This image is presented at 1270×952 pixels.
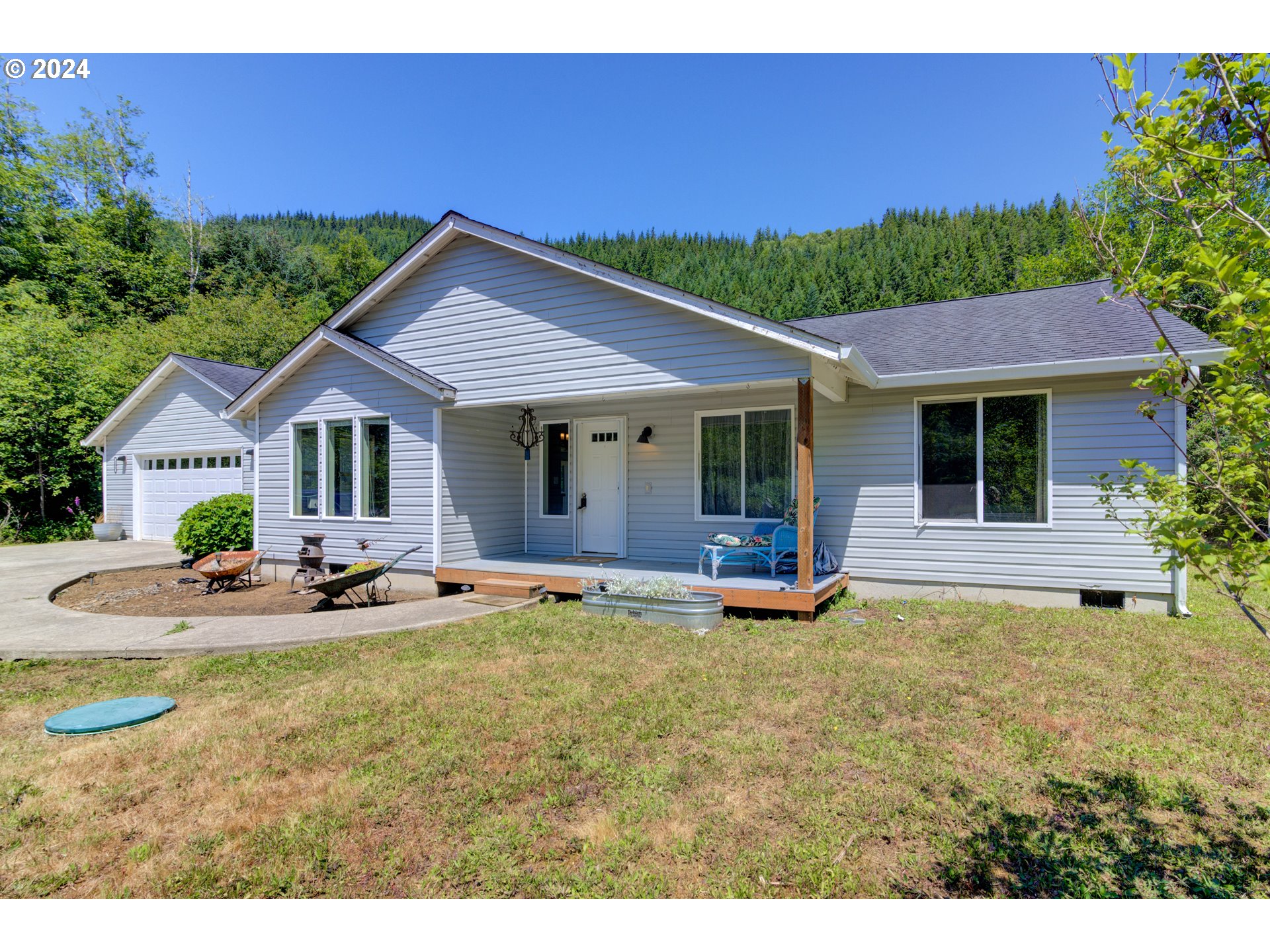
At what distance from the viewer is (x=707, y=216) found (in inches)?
1531

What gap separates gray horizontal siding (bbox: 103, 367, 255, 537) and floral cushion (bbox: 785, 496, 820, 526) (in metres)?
12.2

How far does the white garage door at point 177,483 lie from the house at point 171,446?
2 centimetres

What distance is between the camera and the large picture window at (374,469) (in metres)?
9.71

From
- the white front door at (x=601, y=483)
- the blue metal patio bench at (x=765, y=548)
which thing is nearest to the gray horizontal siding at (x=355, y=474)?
the white front door at (x=601, y=483)

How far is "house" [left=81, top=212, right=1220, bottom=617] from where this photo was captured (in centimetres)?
739

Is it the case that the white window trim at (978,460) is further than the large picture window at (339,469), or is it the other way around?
the large picture window at (339,469)

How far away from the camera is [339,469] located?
1012 centimetres

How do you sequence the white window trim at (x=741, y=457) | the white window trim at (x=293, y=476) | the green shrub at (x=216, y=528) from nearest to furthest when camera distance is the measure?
1. the white window trim at (x=741, y=457)
2. the white window trim at (x=293, y=476)
3. the green shrub at (x=216, y=528)

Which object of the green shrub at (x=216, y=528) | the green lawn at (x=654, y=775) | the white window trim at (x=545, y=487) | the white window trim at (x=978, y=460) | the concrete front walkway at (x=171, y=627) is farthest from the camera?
the green shrub at (x=216, y=528)

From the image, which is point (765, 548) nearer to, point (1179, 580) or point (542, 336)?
point (542, 336)

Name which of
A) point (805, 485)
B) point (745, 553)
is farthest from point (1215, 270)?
point (745, 553)

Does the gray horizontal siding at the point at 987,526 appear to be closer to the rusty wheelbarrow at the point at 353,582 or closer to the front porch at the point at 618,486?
the front porch at the point at 618,486

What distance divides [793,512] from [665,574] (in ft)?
6.50

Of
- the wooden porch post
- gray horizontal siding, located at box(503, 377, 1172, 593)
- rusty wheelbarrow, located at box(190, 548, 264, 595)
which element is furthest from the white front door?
rusty wheelbarrow, located at box(190, 548, 264, 595)
